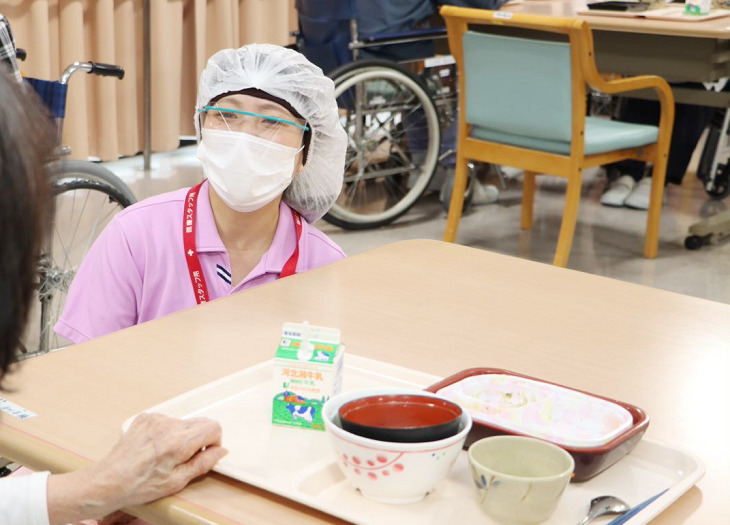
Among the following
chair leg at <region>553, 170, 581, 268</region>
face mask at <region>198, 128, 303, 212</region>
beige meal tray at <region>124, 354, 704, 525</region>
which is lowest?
chair leg at <region>553, 170, 581, 268</region>

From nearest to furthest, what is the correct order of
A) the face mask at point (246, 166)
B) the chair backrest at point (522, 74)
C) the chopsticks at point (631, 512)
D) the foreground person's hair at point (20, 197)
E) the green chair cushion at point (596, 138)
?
the foreground person's hair at point (20, 197), the chopsticks at point (631, 512), the face mask at point (246, 166), the chair backrest at point (522, 74), the green chair cushion at point (596, 138)

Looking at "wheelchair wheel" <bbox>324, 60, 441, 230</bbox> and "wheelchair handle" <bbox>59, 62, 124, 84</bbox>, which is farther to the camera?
"wheelchair wheel" <bbox>324, 60, 441, 230</bbox>

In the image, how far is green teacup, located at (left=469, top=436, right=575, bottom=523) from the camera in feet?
2.59

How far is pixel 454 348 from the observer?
1.18 m

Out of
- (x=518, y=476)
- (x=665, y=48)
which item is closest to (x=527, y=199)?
(x=665, y=48)

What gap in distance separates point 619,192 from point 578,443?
144 inches

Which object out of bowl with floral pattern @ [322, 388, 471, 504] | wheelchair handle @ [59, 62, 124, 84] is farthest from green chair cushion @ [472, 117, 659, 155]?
bowl with floral pattern @ [322, 388, 471, 504]

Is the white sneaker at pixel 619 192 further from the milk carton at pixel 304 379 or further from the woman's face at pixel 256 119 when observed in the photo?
the milk carton at pixel 304 379

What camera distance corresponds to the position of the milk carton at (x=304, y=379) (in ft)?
3.13

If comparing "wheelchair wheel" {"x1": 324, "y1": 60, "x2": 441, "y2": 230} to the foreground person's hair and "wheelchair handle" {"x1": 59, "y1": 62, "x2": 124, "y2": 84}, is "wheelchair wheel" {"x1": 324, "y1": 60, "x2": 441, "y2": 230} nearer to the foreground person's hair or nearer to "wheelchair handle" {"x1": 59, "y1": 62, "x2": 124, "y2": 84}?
"wheelchair handle" {"x1": 59, "y1": 62, "x2": 124, "y2": 84}

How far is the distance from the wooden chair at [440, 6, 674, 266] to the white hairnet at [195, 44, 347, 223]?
1.56m

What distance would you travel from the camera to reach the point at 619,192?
173 inches

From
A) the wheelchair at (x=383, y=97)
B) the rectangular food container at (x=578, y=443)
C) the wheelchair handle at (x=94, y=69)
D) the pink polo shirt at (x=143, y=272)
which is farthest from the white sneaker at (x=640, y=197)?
the rectangular food container at (x=578, y=443)

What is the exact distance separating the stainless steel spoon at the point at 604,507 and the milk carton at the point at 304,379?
27 centimetres
